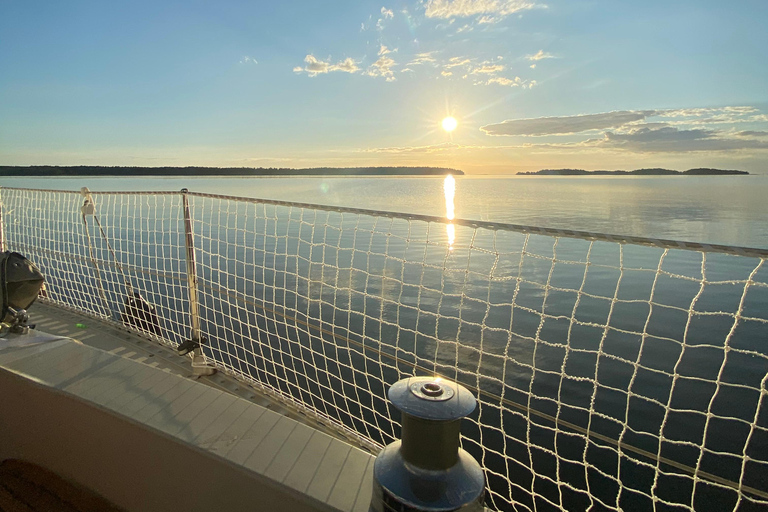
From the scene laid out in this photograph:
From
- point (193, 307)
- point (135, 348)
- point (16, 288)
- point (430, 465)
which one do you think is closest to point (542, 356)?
point (193, 307)

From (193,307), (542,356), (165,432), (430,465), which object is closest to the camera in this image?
(430,465)

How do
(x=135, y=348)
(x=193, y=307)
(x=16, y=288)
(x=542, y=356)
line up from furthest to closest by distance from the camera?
(x=542, y=356) → (x=135, y=348) → (x=193, y=307) → (x=16, y=288)

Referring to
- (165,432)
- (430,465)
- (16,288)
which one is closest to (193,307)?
(16,288)

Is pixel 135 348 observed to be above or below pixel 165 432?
below

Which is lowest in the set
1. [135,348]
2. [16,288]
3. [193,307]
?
[135,348]

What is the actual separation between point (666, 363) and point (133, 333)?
19.7 ft

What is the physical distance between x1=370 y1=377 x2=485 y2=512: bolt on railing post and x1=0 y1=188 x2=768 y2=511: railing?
75 centimetres

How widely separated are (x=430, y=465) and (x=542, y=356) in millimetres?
4933

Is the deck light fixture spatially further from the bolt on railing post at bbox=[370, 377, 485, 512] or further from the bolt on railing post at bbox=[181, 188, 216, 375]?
the bolt on railing post at bbox=[370, 377, 485, 512]

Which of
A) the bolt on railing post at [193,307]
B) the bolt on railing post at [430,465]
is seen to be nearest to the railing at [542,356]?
the bolt on railing post at [193,307]

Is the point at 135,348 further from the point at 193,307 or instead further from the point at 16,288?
the point at 16,288

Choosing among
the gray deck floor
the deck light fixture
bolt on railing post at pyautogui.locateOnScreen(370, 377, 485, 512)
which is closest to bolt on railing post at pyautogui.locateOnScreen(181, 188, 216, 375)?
the gray deck floor

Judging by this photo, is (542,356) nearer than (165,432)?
No

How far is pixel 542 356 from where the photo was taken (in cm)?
558
